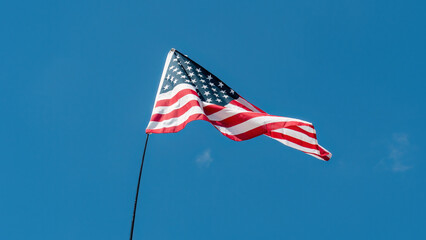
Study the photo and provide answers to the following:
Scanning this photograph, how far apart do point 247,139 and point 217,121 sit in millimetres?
1266

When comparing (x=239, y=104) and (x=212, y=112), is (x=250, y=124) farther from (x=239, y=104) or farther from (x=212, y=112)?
(x=239, y=104)

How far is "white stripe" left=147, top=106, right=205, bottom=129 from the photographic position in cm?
1388

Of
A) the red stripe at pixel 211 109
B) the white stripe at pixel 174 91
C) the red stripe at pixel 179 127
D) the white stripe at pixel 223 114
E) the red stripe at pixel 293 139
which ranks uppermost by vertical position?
the white stripe at pixel 174 91

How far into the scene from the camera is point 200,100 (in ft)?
50.6

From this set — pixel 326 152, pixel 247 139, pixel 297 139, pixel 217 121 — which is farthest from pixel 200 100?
pixel 326 152

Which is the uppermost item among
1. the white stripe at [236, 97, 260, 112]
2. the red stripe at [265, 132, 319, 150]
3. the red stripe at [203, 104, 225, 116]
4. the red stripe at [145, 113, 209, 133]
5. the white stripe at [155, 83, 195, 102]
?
the white stripe at [236, 97, 260, 112]

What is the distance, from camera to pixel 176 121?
14125 mm

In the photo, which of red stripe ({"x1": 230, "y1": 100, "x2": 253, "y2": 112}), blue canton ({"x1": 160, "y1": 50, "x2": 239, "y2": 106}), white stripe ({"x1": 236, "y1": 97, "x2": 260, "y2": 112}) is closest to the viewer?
Answer: blue canton ({"x1": 160, "y1": 50, "x2": 239, "y2": 106})

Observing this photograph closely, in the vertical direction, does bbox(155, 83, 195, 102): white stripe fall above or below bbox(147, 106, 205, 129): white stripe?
above

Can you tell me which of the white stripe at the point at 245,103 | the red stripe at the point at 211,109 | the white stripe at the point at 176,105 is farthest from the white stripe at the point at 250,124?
the white stripe at the point at 245,103

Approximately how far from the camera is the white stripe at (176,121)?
1388cm

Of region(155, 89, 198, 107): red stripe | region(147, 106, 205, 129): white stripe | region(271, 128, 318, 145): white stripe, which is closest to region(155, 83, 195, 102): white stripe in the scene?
region(155, 89, 198, 107): red stripe

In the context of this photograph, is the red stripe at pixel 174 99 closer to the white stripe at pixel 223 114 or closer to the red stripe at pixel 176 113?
the red stripe at pixel 176 113

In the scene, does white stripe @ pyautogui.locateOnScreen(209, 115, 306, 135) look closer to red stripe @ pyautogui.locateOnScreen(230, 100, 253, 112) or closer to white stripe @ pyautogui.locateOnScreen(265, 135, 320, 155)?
white stripe @ pyautogui.locateOnScreen(265, 135, 320, 155)
